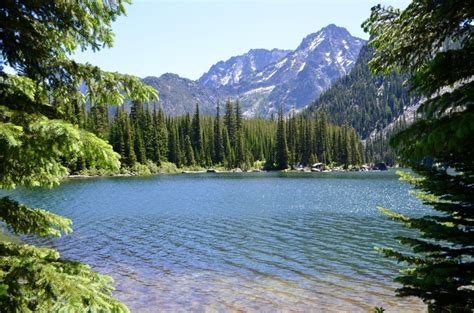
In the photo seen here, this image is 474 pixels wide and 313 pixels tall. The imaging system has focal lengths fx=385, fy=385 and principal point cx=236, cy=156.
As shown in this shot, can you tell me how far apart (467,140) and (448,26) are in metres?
2.36

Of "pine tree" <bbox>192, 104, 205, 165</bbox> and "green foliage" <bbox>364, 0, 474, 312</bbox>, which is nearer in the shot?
"green foliage" <bbox>364, 0, 474, 312</bbox>

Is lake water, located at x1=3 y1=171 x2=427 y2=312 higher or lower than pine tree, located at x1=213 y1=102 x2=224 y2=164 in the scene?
lower

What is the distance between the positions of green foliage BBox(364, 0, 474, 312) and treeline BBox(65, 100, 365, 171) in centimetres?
10769

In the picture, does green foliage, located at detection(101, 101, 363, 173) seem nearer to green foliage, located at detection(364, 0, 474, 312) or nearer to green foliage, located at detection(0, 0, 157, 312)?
green foliage, located at detection(0, 0, 157, 312)

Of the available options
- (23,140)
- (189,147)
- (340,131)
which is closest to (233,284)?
(23,140)

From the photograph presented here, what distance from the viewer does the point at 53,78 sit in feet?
22.3

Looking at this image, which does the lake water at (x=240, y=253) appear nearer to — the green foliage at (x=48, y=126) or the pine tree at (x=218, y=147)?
the green foliage at (x=48, y=126)

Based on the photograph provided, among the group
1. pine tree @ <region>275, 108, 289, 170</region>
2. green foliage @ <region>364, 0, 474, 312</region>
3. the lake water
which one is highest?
pine tree @ <region>275, 108, 289, 170</region>

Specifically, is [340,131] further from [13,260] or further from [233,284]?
[13,260]

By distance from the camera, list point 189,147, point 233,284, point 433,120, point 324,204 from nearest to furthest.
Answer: point 433,120 → point 233,284 → point 324,204 → point 189,147

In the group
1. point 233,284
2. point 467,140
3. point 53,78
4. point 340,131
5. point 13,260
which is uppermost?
point 340,131

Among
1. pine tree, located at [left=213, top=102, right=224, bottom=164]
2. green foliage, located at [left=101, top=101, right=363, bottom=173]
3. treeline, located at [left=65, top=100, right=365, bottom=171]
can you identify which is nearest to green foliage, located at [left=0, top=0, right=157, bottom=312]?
treeline, located at [left=65, top=100, right=365, bottom=171]

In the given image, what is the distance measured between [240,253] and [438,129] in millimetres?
19338

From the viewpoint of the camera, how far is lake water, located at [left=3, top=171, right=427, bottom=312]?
15281mm
